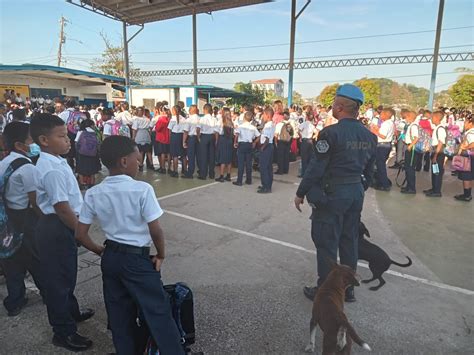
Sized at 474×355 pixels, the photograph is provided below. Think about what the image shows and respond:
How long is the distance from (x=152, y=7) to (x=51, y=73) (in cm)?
858

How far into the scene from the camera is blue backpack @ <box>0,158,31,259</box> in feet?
8.63

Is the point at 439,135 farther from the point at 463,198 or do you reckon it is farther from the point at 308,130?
the point at 308,130

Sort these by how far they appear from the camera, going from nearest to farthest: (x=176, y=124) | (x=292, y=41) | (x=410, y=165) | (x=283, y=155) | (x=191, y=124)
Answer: (x=410, y=165) → (x=191, y=124) → (x=176, y=124) → (x=283, y=155) → (x=292, y=41)

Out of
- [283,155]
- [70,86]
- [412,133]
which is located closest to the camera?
[412,133]

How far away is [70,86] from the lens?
2434 cm

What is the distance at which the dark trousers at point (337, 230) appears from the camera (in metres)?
2.91

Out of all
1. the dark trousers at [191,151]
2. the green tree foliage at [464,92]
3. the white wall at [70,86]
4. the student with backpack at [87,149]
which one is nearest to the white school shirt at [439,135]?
the dark trousers at [191,151]

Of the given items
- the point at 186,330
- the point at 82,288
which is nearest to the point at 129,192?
the point at 186,330

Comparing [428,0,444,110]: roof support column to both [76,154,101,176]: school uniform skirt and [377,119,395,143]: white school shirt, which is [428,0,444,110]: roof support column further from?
[76,154,101,176]: school uniform skirt

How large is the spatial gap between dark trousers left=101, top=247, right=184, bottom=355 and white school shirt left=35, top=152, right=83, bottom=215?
59cm

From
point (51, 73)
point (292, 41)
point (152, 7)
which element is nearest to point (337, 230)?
point (292, 41)

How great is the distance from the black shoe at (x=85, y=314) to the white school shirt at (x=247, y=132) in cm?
528

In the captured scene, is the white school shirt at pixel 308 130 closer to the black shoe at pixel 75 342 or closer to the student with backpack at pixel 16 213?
the student with backpack at pixel 16 213

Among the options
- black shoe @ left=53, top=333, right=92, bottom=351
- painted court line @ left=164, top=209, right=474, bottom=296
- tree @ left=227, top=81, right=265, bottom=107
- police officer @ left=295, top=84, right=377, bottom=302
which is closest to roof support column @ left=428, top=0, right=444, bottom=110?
tree @ left=227, top=81, right=265, bottom=107
